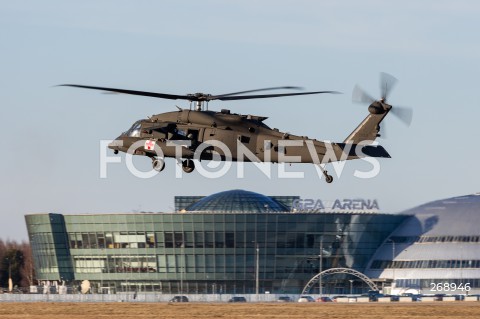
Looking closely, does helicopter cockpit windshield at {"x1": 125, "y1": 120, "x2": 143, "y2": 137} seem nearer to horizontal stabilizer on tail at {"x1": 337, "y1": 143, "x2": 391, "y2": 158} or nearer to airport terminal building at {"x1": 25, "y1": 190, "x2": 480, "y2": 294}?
horizontal stabilizer on tail at {"x1": 337, "y1": 143, "x2": 391, "y2": 158}

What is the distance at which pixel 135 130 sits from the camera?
68500 mm

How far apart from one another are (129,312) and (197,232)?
78575 millimetres

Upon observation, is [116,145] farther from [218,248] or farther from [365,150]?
[218,248]

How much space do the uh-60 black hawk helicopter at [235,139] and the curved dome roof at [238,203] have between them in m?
85.3

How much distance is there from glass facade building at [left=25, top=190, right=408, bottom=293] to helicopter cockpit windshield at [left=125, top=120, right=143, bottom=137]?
81.7 m

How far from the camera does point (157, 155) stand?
6694 cm

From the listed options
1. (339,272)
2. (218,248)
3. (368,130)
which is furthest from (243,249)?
(368,130)

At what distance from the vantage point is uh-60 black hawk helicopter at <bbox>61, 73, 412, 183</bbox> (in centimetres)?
6384

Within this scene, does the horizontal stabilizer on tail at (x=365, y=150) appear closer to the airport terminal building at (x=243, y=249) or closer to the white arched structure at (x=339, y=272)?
the airport terminal building at (x=243, y=249)

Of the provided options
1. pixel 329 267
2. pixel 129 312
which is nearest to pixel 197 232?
pixel 329 267

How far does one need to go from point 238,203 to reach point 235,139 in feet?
296

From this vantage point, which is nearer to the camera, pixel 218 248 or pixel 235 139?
pixel 235 139

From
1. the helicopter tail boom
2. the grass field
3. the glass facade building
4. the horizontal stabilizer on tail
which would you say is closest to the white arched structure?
the glass facade building

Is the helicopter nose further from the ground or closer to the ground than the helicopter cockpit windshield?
closer to the ground
